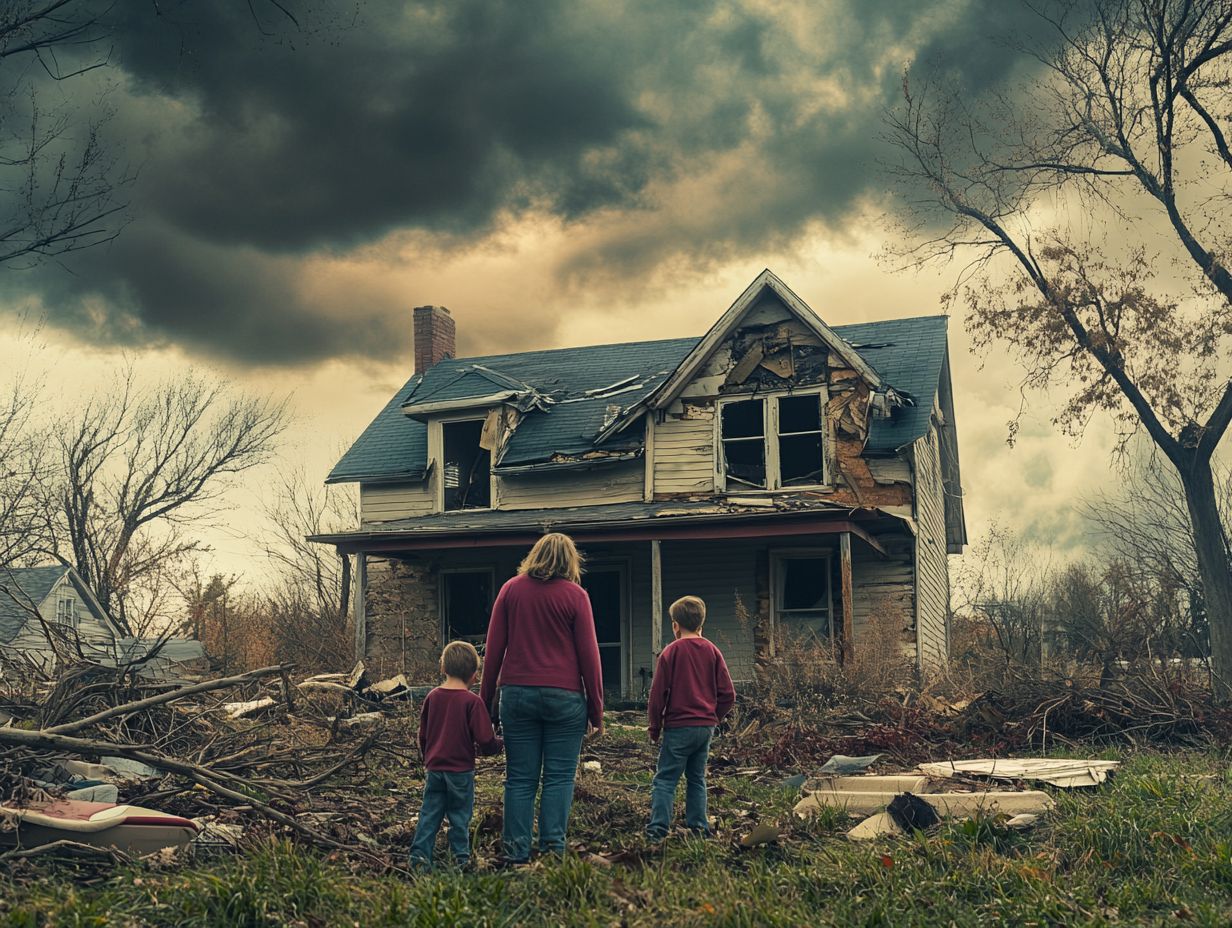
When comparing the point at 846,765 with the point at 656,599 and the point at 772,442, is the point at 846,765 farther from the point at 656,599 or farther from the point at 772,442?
the point at 772,442

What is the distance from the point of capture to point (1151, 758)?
29.4 ft

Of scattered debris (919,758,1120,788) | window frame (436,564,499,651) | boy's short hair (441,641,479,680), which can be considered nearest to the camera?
boy's short hair (441,641,479,680)

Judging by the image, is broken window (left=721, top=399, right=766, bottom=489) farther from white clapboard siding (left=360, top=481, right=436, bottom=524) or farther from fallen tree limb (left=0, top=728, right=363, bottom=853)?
fallen tree limb (left=0, top=728, right=363, bottom=853)

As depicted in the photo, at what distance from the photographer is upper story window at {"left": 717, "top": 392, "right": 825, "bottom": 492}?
18.3 m

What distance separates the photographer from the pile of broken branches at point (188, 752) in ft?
21.6

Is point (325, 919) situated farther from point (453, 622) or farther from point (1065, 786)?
point (453, 622)

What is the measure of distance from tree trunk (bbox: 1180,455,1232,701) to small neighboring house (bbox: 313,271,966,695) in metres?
3.86

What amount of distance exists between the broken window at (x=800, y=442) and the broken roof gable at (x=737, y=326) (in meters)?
0.89

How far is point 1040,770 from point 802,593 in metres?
10.8

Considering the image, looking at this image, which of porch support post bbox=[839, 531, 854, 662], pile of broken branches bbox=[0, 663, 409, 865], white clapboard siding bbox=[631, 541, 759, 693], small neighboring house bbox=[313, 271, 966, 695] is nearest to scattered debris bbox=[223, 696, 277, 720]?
pile of broken branches bbox=[0, 663, 409, 865]

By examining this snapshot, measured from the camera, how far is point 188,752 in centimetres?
861

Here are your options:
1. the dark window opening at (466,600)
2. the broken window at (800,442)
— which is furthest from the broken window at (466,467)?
the broken window at (800,442)

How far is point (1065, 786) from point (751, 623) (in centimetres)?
1126

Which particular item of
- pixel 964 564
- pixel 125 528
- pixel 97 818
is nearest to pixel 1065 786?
pixel 97 818
